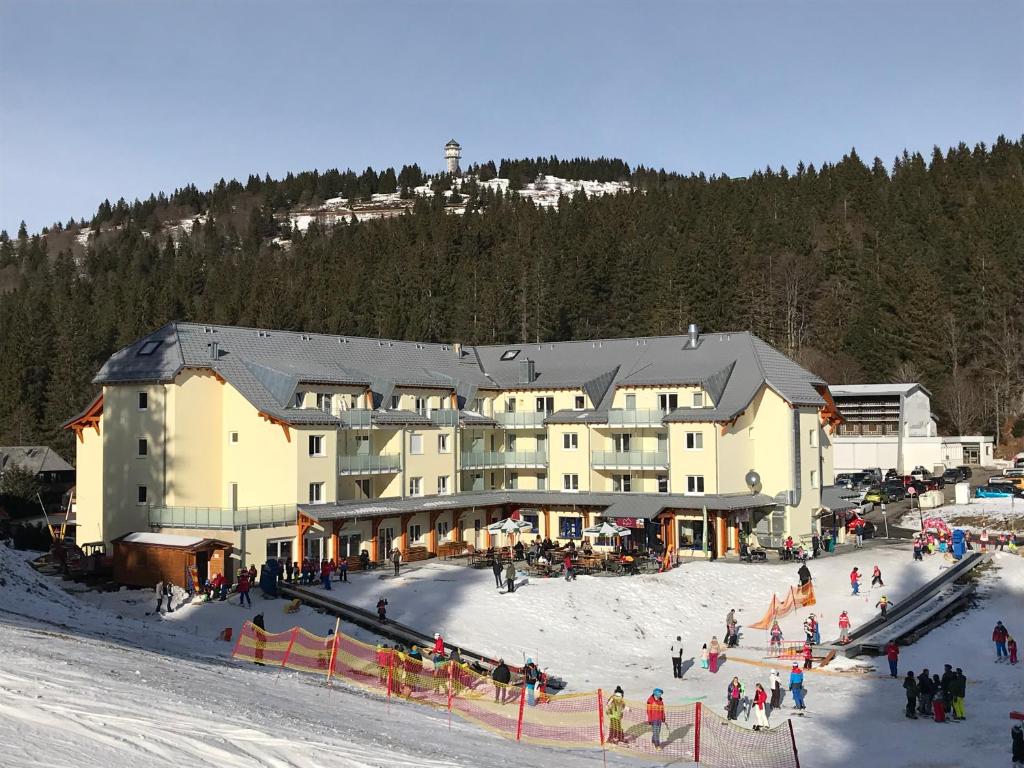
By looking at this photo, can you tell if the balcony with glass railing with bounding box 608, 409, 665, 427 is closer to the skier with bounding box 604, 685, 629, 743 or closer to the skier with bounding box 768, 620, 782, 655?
the skier with bounding box 768, 620, 782, 655

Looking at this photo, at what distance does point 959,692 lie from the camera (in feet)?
89.4

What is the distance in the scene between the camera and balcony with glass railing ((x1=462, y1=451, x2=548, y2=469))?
55875 millimetres

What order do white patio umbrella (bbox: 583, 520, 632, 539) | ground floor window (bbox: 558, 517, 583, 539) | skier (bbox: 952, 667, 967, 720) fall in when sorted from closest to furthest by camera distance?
skier (bbox: 952, 667, 967, 720) → white patio umbrella (bbox: 583, 520, 632, 539) → ground floor window (bbox: 558, 517, 583, 539)

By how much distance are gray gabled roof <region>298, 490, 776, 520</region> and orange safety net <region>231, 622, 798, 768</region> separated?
573 inches

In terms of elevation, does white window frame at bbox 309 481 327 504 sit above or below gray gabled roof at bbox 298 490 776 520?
above

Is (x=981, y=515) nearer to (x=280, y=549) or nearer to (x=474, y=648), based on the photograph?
(x=474, y=648)

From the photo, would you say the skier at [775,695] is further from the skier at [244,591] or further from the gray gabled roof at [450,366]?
the gray gabled roof at [450,366]

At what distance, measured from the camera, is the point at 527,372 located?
58.5 m

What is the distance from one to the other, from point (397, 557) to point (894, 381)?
58.2 m

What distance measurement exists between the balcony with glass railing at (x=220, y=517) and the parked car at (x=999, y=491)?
43131 millimetres

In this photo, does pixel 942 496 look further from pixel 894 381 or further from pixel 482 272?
pixel 482 272

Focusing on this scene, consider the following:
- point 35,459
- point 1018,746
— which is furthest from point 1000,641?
point 35,459

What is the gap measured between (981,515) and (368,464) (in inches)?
1351

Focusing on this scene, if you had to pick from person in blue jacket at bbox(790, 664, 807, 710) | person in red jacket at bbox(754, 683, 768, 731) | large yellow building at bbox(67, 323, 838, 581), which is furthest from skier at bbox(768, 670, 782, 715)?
large yellow building at bbox(67, 323, 838, 581)
